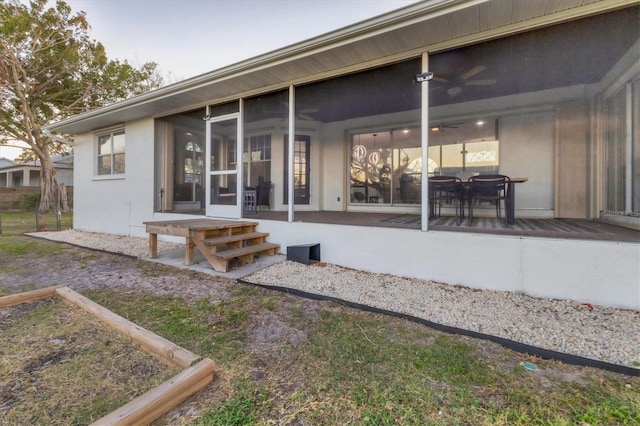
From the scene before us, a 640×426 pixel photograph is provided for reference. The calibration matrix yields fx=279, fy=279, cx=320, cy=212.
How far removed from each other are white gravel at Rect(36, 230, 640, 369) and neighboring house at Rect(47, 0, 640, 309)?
0.22 metres

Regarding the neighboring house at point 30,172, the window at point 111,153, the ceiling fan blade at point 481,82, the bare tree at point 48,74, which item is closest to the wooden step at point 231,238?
the ceiling fan blade at point 481,82

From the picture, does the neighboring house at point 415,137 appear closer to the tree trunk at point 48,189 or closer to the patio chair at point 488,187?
the patio chair at point 488,187

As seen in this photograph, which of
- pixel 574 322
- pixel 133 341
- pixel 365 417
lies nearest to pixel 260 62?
pixel 133 341

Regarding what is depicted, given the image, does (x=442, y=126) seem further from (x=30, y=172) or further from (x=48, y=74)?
(x=30, y=172)

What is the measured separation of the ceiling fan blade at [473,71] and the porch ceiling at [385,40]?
1.09 meters

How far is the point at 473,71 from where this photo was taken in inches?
170

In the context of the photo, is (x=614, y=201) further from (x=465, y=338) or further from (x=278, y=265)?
(x=278, y=265)

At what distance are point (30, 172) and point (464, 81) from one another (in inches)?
1199

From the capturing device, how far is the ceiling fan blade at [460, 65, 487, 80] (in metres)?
4.17

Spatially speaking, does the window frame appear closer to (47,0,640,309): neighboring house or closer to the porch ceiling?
(47,0,640,309): neighboring house

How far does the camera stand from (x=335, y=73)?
13.7 feet

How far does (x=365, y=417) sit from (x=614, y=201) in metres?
5.42

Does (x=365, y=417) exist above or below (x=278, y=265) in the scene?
below

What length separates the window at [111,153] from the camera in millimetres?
7211
